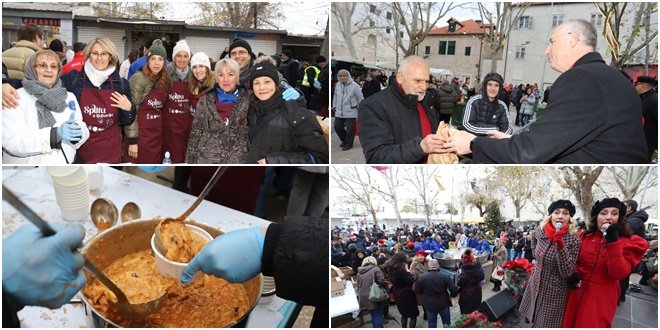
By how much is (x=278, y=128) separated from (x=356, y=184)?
0.40 metres

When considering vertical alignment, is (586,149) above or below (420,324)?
above

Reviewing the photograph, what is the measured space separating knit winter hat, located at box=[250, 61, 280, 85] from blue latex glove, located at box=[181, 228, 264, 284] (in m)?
0.67

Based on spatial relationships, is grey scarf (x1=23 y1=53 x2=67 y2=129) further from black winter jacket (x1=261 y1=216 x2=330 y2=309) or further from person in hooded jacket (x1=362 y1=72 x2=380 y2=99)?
person in hooded jacket (x1=362 y1=72 x2=380 y2=99)

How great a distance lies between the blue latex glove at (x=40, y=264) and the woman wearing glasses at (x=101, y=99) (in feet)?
2.23

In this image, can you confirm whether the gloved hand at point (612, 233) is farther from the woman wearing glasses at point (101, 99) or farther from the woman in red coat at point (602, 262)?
the woman wearing glasses at point (101, 99)

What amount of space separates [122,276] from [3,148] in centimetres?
75

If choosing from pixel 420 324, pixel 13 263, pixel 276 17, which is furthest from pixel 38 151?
pixel 420 324

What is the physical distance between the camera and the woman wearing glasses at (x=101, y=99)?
1731mm

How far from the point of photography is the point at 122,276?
1.41 m

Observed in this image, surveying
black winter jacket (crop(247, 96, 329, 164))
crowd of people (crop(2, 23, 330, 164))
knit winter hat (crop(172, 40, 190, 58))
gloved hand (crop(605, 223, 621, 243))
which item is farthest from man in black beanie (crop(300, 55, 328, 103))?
gloved hand (crop(605, 223, 621, 243))

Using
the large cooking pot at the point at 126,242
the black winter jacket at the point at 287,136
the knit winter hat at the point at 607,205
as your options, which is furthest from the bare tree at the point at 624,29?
the large cooking pot at the point at 126,242

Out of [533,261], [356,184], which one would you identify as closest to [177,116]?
[356,184]

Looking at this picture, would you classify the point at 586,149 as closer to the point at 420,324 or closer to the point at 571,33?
the point at 571,33

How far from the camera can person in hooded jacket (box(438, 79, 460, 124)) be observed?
2018mm
